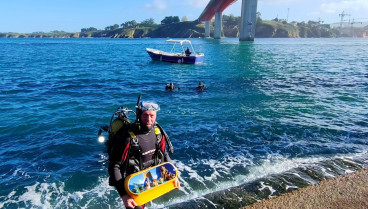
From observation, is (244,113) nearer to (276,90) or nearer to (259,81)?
(276,90)

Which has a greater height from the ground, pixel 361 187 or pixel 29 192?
pixel 361 187

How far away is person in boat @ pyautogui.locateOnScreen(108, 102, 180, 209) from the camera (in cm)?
339

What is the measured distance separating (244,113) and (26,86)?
16124 mm

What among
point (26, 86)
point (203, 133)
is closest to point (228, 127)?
point (203, 133)

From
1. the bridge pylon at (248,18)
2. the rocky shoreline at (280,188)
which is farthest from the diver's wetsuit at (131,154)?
the bridge pylon at (248,18)

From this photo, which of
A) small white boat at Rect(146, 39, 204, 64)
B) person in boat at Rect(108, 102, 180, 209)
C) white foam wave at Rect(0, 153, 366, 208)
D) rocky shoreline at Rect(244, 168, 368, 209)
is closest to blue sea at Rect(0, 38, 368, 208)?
white foam wave at Rect(0, 153, 366, 208)

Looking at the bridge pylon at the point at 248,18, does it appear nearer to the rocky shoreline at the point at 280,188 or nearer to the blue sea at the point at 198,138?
the blue sea at the point at 198,138

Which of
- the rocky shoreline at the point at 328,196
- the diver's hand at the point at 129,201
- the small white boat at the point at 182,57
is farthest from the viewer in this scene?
the small white boat at the point at 182,57

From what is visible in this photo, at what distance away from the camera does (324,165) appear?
6.96 meters

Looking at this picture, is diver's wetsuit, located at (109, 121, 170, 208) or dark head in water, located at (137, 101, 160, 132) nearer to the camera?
diver's wetsuit, located at (109, 121, 170, 208)

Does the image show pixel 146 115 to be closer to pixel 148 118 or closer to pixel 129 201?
pixel 148 118

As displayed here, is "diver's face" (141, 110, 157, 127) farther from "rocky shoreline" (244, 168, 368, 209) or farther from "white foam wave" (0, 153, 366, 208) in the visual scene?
"white foam wave" (0, 153, 366, 208)

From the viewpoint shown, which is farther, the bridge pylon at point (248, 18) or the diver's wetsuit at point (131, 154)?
the bridge pylon at point (248, 18)

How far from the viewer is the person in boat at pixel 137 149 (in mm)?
3389
